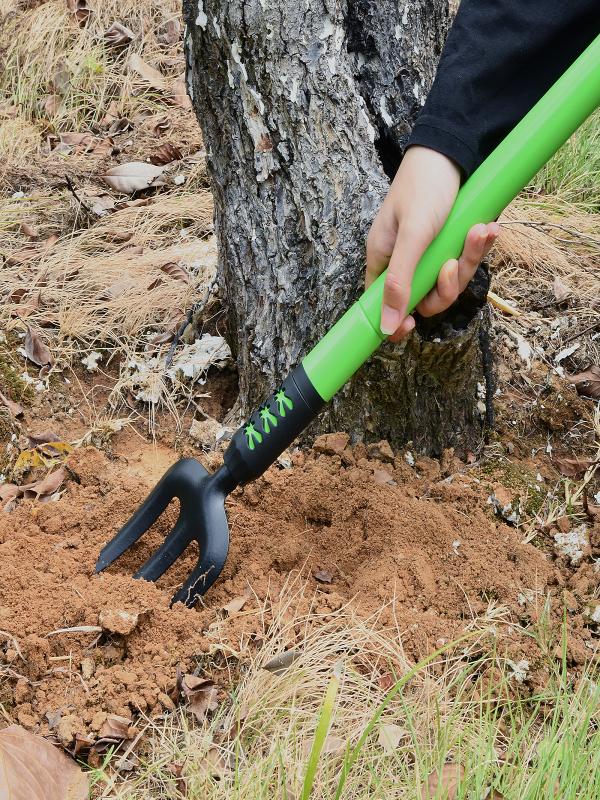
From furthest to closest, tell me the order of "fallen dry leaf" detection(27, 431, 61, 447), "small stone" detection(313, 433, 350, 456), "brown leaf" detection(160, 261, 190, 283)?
"brown leaf" detection(160, 261, 190, 283) < "fallen dry leaf" detection(27, 431, 61, 447) < "small stone" detection(313, 433, 350, 456)

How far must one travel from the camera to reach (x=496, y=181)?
154 cm

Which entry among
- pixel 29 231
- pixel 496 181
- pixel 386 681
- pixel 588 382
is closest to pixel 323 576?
pixel 386 681

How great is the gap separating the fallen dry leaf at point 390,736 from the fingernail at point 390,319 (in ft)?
2.49

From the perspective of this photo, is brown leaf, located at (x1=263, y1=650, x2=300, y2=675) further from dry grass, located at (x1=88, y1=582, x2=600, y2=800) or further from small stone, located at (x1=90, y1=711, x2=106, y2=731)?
small stone, located at (x1=90, y1=711, x2=106, y2=731)

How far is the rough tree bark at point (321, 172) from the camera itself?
1.84 m

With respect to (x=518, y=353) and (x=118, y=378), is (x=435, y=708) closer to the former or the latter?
(x=518, y=353)

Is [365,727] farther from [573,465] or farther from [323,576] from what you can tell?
[573,465]

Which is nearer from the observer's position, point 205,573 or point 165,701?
point 165,701

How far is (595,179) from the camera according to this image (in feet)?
11.7

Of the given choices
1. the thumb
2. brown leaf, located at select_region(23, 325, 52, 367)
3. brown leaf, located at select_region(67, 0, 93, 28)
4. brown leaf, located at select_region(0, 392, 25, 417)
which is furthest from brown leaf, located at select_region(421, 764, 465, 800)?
brown leaf, located at select_region(67, 0, 93, 28)

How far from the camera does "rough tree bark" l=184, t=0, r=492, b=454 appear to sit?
1.84 metres

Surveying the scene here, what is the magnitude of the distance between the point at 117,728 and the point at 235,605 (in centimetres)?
34

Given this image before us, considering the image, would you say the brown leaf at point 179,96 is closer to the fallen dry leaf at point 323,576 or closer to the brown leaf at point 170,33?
the brown leaf at point 170,33

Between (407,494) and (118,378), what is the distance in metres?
1.08
